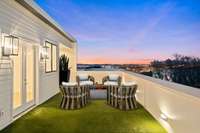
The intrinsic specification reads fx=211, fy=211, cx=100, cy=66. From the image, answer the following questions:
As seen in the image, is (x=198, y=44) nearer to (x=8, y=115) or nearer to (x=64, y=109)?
(x=64, y=109)

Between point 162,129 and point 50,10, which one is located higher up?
point 50,10

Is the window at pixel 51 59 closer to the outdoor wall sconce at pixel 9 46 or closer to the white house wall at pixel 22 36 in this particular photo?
the white house wall at pixel 22 36

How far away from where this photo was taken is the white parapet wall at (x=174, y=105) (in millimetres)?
2838

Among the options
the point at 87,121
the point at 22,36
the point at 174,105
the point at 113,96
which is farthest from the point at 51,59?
the point at 174,105

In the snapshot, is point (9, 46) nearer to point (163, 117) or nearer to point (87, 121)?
point (87, 121)

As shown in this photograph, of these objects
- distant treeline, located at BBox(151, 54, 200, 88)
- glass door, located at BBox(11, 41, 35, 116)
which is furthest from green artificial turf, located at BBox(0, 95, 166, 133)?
distant treeline, located at BBox(151, 54, 200, 88)

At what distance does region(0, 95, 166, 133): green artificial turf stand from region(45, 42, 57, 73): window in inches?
102

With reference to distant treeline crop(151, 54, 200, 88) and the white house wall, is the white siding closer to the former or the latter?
the white house wall

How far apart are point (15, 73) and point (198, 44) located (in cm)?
1762

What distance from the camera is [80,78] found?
9359mm

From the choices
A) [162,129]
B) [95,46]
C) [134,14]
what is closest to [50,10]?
[95,46]

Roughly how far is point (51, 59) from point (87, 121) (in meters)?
4.73

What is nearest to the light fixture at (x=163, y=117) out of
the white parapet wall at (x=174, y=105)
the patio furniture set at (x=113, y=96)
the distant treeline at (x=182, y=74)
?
the white parapet wall at (x=174, y=105)

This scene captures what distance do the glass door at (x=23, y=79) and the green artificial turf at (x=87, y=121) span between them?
13.7 inches
